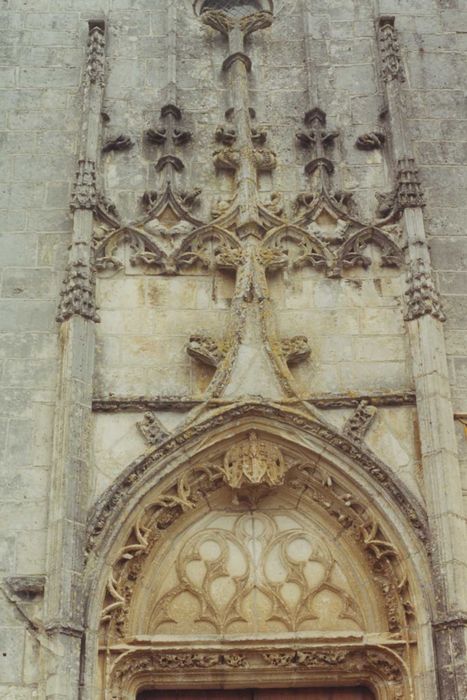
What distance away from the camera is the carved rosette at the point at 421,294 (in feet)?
31.8

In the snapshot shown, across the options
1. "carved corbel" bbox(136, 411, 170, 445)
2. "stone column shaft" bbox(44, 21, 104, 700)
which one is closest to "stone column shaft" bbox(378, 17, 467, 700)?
"carved corbel" bbox(136, 411, 170, 445)

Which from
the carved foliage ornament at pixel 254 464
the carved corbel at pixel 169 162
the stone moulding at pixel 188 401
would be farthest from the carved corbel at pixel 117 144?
the carved foliage ornament at pixel 254 464

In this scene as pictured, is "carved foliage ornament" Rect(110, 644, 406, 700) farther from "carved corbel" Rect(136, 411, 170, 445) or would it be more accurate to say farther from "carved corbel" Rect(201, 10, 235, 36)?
"carved corbel" Rect(201, 10, 235, 36)

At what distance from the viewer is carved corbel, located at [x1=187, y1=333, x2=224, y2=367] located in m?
9.55

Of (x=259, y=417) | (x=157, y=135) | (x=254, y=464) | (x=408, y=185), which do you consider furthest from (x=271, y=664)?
(x=157, y=135)

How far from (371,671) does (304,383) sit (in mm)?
2540

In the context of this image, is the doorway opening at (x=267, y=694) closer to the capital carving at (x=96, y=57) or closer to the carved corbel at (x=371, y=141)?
the carved corbel at (x=371, y=141)

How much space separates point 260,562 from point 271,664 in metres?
0.91

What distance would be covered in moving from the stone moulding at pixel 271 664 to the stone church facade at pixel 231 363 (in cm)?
2

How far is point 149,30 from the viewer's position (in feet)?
39.2

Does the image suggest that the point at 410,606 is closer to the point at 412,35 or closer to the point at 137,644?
the point at 137,644

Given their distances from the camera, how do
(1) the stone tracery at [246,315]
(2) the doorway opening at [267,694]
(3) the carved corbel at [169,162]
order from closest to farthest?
(1) the stone tracery at [246,315], (2) the doorway opening at [267,694], (3) the carved corbel at [169,162]

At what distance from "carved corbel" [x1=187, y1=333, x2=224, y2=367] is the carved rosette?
1.77 m

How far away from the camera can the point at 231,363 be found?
945 cm
